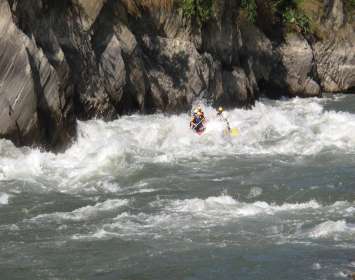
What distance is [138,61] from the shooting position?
25.7m

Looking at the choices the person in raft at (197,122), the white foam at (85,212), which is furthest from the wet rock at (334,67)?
the white foam at (85,212)

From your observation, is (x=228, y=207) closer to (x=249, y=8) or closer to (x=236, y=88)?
(x=236, y=88)

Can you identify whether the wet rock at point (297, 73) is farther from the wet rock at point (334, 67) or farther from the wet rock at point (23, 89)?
the wet rock at point (23, 89)

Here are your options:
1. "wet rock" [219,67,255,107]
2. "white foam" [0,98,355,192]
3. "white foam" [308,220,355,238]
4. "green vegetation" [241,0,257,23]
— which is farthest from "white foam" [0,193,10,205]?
"green vegetation" [241,0,257,23]

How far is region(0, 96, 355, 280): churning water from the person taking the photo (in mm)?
12609

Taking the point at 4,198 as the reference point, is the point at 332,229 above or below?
above

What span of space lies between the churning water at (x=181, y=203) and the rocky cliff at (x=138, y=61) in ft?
3.30

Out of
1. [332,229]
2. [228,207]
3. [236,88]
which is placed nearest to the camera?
[332,229]

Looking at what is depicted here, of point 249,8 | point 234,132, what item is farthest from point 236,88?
point 234,132

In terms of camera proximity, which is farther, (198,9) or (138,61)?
(198,9)

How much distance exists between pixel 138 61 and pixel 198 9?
4.09 metres

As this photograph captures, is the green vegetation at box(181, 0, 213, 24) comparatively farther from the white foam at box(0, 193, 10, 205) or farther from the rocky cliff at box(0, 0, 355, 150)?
the white foam at box(0, 193, 10, 205)

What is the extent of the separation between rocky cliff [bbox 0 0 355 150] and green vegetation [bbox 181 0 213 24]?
0.25 meters

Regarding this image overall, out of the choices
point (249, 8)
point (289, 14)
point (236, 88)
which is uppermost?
point (249, 8)
